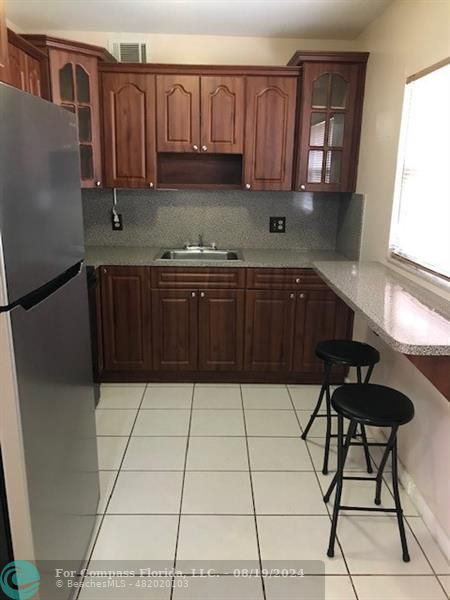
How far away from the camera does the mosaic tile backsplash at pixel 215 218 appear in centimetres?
375

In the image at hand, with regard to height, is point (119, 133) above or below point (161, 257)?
above

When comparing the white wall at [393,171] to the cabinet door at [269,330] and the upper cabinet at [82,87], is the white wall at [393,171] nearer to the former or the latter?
the cabinet door at [269,330]

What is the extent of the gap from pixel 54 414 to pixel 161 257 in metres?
2.18

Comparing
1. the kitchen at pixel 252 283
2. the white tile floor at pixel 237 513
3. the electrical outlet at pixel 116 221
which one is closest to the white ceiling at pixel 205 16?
the kitchen at pixel 252 283

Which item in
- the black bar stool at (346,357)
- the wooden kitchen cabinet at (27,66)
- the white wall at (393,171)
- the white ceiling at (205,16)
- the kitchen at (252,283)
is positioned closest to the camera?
the kitchen at (252,283)

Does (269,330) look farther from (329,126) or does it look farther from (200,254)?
(329,126)

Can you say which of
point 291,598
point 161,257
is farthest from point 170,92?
point 291,598

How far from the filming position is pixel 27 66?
279cm

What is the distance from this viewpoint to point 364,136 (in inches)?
126

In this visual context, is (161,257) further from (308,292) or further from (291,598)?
(291,598)

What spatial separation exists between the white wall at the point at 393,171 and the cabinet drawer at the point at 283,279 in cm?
38

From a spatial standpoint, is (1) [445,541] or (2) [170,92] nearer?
(1) [445,541]

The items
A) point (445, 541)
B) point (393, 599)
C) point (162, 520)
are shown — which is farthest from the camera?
point (162, 520)

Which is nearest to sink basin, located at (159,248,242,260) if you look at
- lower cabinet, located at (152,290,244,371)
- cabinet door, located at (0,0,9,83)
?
lower cabinet, located at (152,290,244,371)
